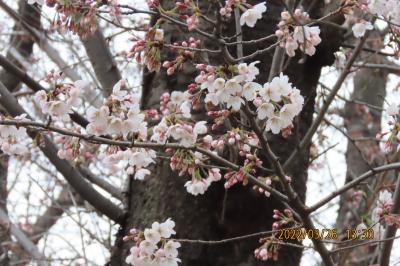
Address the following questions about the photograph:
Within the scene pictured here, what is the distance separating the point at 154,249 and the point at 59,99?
0.56 meters

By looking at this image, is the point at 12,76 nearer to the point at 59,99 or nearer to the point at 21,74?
the point at 21,74

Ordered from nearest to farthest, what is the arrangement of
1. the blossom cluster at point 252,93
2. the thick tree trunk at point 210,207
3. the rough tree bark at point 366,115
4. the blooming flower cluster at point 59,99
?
the blossom cluster at point 252,93, the blooming flower cluster at point 59,99, the thick tree trunk at point 210,207, the rough tree bark at point 366,115

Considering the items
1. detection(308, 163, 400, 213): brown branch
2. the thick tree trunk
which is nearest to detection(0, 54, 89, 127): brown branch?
the thick tree trunk

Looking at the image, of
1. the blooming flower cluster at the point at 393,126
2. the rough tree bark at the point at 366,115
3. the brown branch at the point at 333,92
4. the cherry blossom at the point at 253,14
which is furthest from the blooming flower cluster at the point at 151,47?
the rough tree bark at the point at 366,115

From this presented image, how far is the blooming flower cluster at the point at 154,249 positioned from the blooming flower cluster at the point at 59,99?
1.55 ft

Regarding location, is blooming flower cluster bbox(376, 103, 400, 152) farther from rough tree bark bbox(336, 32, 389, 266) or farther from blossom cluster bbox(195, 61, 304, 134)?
rough tree bark bbox(336, 32, 389, 266)

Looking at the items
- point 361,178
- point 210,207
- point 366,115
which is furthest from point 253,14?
point 366,115

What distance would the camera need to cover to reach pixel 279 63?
1.92m

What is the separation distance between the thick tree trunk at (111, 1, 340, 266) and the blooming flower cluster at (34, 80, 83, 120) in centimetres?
78

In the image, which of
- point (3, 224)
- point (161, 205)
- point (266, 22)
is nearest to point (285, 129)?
point (161, 205)

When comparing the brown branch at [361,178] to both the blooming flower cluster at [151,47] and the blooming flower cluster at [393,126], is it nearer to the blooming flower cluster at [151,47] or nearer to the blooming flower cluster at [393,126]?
the blooming flower cluster at [393,126]

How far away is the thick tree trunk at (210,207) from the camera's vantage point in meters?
2.25

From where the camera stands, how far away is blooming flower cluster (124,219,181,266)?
181 centimetres

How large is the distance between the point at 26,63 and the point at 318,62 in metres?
2.72
